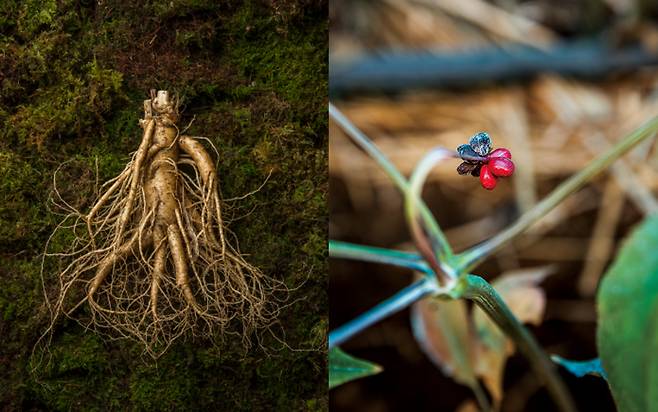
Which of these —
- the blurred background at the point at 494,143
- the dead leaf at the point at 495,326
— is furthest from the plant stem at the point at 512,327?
the blurred background at the point at 494,143

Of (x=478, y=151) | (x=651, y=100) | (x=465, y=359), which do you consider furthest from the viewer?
(x=651, y=100)

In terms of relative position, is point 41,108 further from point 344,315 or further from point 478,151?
point 478,151

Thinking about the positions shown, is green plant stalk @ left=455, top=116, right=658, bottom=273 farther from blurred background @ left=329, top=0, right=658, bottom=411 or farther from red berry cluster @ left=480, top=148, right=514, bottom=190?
blurred background @ left=329, top=0, right=658, bottom=411

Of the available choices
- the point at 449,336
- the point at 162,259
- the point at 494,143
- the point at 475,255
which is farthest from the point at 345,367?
the point at 494,143

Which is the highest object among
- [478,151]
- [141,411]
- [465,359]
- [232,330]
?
[478,151]

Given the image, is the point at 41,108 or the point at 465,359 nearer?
the point at 465,359

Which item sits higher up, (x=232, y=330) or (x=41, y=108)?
(x=41, y=108)

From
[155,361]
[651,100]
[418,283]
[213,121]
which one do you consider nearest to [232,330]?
[155,361]

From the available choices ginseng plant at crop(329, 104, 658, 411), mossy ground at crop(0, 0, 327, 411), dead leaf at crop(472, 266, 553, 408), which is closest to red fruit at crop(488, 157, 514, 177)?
ginseng plant at crop(329, 104, 658, 411)
